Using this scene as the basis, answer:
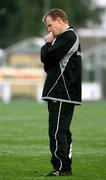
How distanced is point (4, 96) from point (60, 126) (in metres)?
38.3

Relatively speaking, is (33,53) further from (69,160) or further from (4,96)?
(69,160)

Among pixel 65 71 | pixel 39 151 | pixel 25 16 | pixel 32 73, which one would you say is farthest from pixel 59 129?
pixel 25 16

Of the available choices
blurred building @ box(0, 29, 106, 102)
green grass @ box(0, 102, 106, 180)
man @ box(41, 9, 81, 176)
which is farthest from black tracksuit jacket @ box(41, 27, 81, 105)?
blurred building @ box(0, 29, 106, 102)

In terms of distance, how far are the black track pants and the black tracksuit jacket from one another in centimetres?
9

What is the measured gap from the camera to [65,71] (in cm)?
1047

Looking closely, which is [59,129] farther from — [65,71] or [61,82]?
[65,71]

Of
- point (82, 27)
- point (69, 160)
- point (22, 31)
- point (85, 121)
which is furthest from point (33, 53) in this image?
point (69, 160)

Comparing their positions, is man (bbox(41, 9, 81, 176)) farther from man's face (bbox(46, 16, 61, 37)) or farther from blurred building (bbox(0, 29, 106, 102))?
blurred building (bbox(0, 29, 106, 102))

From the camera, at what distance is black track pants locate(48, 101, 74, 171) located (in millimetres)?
10453

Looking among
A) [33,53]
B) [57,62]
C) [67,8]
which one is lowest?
[57,62]

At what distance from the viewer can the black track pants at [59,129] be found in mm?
10453

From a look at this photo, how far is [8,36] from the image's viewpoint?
7775 cm

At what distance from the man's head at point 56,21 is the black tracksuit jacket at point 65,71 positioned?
0.07 m

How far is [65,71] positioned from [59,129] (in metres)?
0.68
